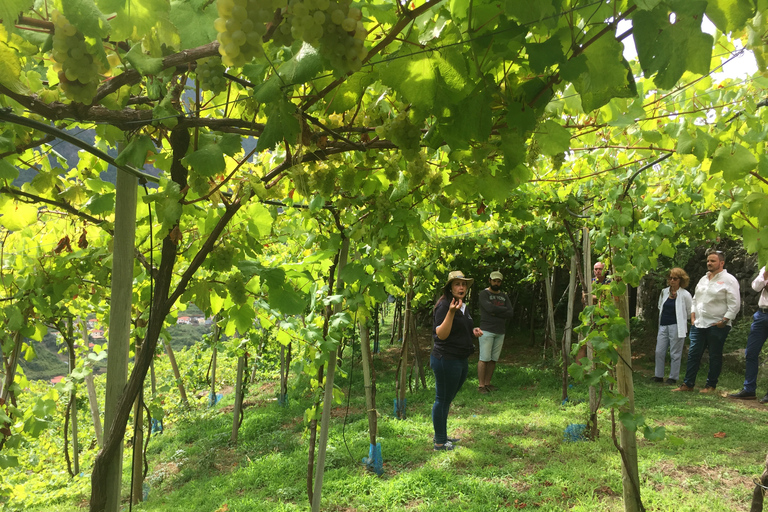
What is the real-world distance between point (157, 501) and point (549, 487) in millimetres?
3063

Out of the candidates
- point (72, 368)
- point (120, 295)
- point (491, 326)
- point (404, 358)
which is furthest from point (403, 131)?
point (491, 326)

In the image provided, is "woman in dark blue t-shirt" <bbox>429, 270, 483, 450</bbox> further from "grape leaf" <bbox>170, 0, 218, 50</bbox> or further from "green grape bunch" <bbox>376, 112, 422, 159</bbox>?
"grape leaf" <bbox>170, 0, 218, 50</bbox>

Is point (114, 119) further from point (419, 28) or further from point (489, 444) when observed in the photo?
point (489, 444)

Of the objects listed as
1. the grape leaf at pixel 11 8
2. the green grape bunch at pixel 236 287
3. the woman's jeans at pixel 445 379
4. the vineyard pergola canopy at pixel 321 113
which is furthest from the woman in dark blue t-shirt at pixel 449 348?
the grape leaf at pixel 11 8

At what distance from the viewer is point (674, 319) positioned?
19.1ft

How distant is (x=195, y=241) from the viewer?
5.37 ft

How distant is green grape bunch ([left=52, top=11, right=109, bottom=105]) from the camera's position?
673 millimetres

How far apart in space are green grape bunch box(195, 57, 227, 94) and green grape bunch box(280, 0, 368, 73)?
31 centimetres

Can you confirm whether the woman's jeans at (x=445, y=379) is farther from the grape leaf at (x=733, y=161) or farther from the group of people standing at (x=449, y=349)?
the grape leaf at (x=733, y=161)

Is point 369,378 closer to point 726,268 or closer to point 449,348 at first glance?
point 449,348

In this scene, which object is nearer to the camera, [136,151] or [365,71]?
[365,71]

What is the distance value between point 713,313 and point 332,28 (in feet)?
19.8

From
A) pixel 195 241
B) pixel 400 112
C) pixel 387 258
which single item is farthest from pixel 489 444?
pixel 400 112

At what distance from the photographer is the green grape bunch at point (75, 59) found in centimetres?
67
